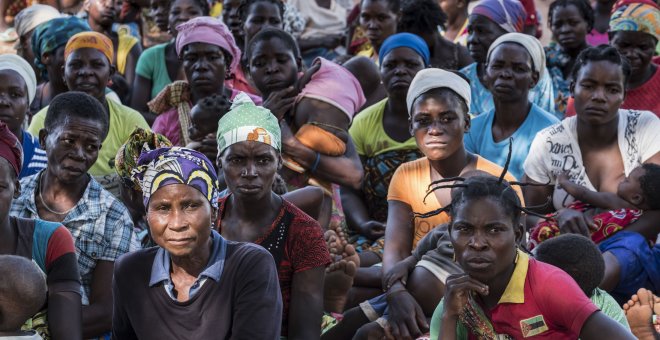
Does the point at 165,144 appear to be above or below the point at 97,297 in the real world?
above

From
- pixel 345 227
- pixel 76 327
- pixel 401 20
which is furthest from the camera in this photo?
pixel 401 20

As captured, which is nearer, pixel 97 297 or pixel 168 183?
pixel 168 183

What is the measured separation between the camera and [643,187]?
5.54 m

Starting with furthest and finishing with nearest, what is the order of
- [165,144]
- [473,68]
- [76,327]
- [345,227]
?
[473,68]
[345,227]
[165,144]
[76,327]

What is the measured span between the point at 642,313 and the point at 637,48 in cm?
257

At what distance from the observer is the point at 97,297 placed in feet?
16.2

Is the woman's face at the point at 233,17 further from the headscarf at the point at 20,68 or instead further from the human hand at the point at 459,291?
the human hand at the point at 459,291

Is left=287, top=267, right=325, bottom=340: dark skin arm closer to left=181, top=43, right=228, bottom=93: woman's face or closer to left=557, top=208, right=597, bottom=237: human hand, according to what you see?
left=557, top=208, right=597, bottom=237: human hand

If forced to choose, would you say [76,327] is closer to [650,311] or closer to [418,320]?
[418,320]

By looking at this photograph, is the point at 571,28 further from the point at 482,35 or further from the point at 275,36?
the point at 275,36

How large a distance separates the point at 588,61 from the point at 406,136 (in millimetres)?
1179

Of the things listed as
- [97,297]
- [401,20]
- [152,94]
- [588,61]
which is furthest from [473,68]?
[97,297]

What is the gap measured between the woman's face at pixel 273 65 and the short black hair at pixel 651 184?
206 cm

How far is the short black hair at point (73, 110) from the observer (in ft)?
17.3
